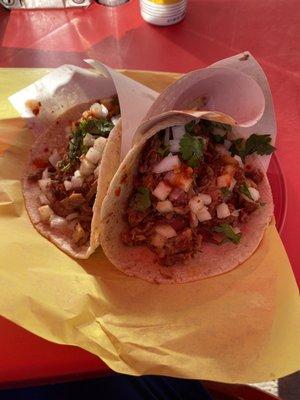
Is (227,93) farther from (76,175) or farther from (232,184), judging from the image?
(76,175)

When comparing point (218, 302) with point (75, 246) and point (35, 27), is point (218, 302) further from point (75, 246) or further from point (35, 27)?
point (35, 27)

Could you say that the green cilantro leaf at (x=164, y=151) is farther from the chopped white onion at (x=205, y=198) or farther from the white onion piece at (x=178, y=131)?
the chopped white onion at (x=205, y=198)

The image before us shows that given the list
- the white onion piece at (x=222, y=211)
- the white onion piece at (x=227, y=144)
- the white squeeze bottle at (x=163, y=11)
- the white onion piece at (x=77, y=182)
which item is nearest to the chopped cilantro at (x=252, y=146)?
the white onion piece at (x=227, y=144)

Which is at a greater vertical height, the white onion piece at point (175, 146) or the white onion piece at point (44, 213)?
the white onion piece at point (175, 146)

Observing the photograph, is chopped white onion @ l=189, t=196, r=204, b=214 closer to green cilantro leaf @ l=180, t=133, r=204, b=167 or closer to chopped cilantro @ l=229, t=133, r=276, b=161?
green cilantro leaf @ l=180, t=133, r=204, b=167

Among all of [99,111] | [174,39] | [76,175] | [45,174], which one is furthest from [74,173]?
[174,39]

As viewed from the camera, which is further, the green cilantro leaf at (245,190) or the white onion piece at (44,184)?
the white onion piece at (44,184)
